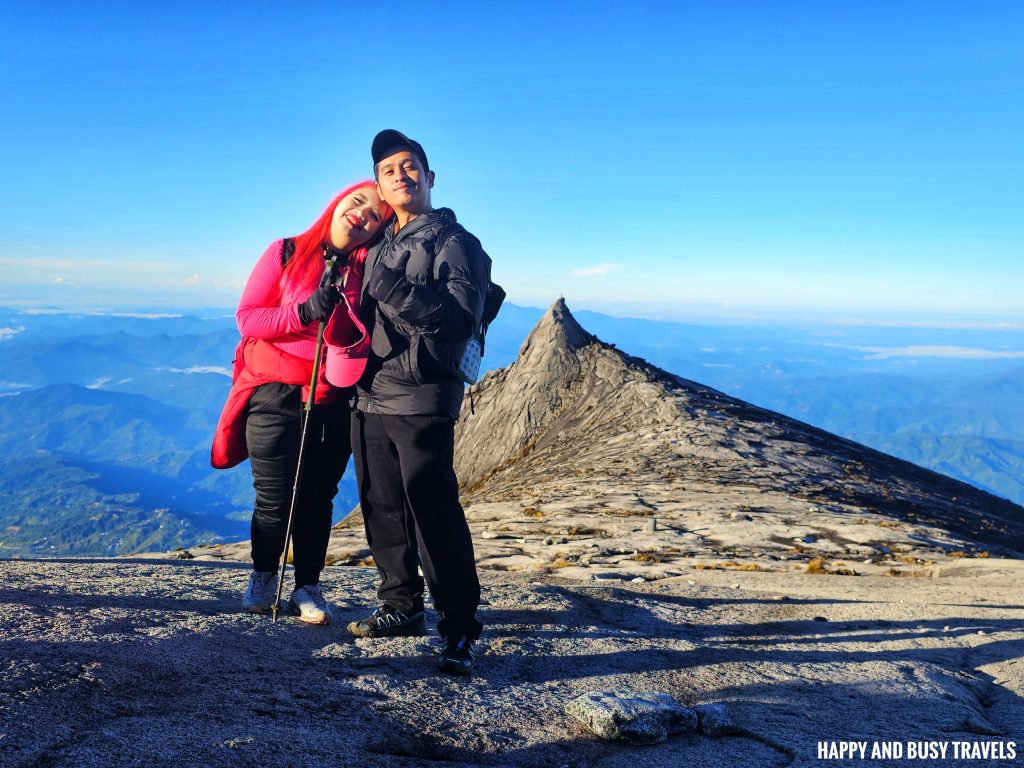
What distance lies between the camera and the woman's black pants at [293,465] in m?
5.21

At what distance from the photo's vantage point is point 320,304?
4770 millimetres

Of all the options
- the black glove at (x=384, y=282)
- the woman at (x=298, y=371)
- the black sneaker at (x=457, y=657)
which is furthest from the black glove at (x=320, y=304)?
the black sneaker at (x=457, y=657)

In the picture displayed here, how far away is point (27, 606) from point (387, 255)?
10.8ft

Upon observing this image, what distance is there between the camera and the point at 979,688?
5309 mm

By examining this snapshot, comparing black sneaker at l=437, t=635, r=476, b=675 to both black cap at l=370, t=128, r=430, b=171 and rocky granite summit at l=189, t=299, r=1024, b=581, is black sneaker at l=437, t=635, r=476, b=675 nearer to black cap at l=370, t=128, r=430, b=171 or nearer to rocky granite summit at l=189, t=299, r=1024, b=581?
black cap at l=370, t=128, r=430, b=171

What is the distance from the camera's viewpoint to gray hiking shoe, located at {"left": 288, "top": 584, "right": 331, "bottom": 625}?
530 cm

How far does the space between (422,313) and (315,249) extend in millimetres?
1284

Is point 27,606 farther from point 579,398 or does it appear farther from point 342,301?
point 579,398

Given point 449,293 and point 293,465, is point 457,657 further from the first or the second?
point 449,293

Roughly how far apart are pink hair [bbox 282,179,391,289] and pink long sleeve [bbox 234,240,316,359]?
107mm

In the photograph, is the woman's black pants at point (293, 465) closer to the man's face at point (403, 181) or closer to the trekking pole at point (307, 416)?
the trekking pole at point (307, 416)

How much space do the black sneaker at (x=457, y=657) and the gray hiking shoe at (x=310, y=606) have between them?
3.55 feet

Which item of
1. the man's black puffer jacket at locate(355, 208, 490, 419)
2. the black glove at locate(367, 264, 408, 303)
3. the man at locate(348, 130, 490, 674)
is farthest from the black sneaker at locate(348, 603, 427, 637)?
the black glove at locate(367, 264, 408, 303)

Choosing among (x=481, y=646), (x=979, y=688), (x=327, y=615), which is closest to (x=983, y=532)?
(x=979, y=688)
